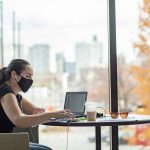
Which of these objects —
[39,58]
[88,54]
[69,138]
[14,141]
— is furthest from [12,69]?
[69,138]

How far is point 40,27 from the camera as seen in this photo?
13.4 ft

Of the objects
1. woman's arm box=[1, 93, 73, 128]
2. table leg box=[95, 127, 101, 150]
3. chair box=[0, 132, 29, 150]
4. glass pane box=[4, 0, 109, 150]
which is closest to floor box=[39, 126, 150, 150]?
glass pane box=[4, 0, 109, 150]

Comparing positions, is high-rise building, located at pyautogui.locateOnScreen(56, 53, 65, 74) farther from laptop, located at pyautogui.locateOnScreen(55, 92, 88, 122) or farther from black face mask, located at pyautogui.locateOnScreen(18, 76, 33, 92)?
black face mask, located at pyautogui.locateOnScreen(18, 76, 33, 92)

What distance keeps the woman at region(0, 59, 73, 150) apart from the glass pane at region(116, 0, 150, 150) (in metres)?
1.64

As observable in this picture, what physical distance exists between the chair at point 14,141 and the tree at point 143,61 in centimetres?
220

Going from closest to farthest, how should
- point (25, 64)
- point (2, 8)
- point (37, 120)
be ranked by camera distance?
point (37, 120) < point (25, 64) < point (2, 8)

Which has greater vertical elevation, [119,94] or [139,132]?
[119,94]

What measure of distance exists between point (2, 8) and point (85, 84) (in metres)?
1.28

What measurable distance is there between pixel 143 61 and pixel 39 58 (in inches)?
47.9

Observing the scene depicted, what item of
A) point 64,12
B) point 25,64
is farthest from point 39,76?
point 25,64

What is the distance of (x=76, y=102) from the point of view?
313 cm

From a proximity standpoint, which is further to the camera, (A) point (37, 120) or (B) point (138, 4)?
(B) point (138, 4)

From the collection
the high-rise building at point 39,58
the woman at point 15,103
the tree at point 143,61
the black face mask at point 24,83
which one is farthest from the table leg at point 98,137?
the black face mask at point 24,83

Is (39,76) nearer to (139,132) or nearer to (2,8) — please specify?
(2,8)
